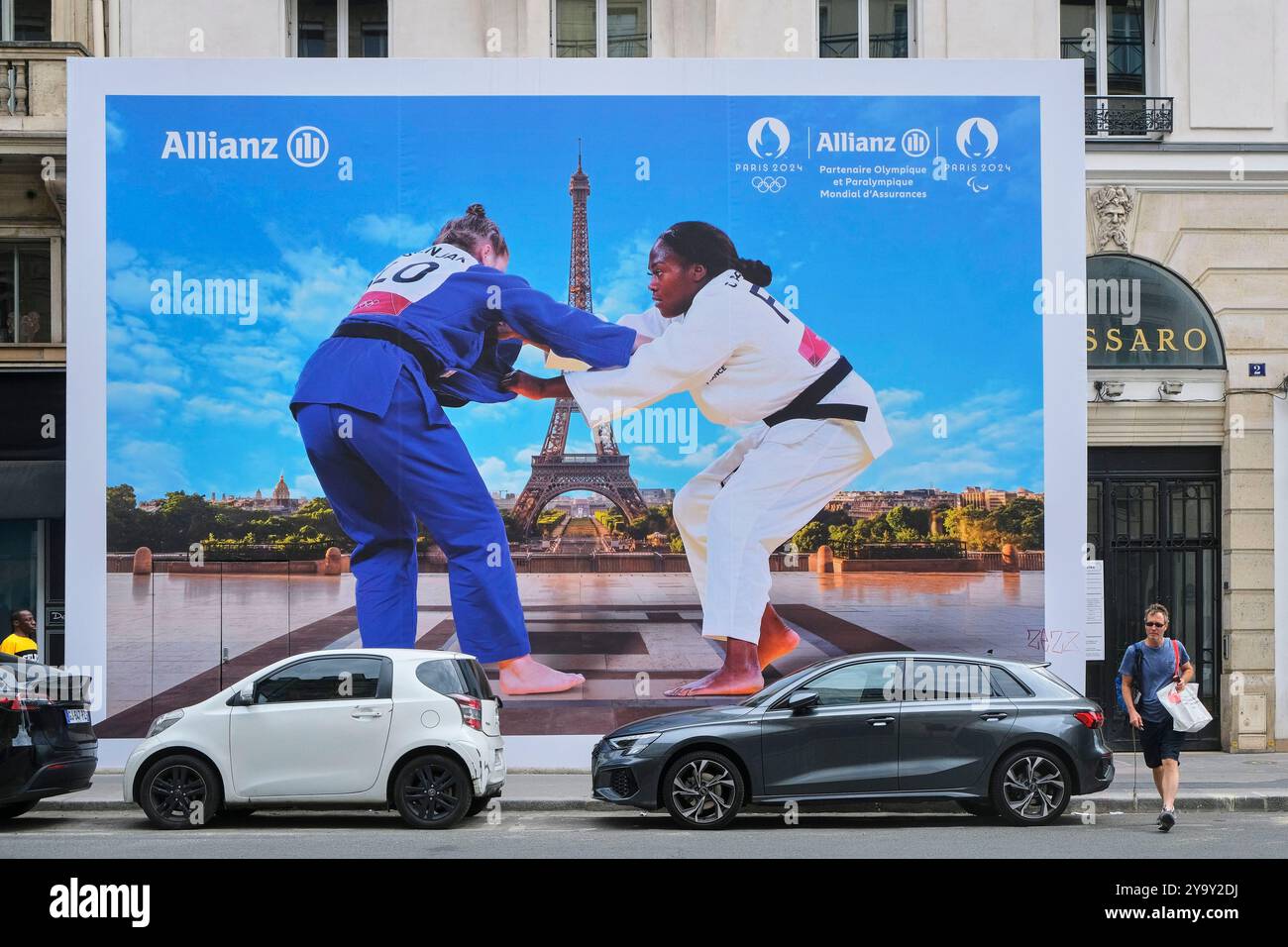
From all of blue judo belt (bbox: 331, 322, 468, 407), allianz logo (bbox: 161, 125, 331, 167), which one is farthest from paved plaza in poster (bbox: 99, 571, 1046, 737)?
allianz logo (bbox: 161, 125, 331, 167)

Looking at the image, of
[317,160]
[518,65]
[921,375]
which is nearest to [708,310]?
[921,375]

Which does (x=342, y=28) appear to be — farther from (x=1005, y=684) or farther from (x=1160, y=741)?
(x=1160, y=741)

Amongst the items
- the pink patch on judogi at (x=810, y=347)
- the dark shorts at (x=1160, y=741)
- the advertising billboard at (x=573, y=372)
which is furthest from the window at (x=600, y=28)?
the dark shorts at (x=1160, y=741)

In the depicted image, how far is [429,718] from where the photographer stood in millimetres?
11766

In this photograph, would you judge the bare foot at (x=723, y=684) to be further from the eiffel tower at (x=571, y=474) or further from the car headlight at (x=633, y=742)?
the car headlight at (x=633, y=742)

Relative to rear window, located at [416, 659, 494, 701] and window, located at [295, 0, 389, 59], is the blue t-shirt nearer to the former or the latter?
rear window, located at [416, 659, 494, 701]

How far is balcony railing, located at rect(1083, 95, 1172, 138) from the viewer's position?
17.5m

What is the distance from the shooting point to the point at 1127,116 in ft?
57.8

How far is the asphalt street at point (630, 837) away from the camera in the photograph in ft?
34.2

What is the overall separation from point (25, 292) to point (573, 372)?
305 inches

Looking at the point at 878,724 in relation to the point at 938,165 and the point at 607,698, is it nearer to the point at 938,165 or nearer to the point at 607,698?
the point at 607,698

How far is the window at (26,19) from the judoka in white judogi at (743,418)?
→ 27.9 feet

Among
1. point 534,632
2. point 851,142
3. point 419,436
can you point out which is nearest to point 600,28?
point 851,142

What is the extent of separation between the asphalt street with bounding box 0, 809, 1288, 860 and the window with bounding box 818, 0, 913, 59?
984 cm
